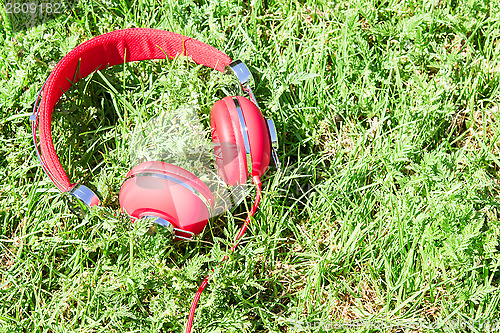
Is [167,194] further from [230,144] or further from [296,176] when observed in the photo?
[296,176]

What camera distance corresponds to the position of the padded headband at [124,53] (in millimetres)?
2916

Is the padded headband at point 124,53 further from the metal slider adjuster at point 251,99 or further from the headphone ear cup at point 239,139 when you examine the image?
the headphone ear cup at point 239,139

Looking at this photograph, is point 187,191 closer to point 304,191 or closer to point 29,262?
point 304,191

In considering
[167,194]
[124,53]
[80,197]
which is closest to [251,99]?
[167,194]

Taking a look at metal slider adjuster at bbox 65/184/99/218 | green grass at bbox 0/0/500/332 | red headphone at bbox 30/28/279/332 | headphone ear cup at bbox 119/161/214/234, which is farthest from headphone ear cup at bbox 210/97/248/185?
metal slider adjuster at bbox 65/184/99/218

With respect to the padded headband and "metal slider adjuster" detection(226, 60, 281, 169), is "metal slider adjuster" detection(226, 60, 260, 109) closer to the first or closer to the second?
"metal slider adjuster" detection(226, 60, 281, 169)

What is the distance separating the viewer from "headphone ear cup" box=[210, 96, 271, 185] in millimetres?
2572

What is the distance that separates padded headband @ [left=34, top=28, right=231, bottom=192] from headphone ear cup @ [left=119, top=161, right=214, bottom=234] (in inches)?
30.8

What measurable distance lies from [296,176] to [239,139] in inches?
23.3

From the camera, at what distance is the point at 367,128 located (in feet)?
10.8

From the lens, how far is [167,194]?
8.20 ft

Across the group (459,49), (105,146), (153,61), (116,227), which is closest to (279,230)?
(116,227)

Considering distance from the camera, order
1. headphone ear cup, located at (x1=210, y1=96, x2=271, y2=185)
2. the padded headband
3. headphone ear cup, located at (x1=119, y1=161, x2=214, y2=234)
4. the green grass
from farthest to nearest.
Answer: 1. the padded headband
2. the green grass
3. headphone ear cup, located at (x1=210, y1=96, x2=271, y2=185)
4. headphone ear cup, located at (x1=119, y1=161, x2=214, y2=234)

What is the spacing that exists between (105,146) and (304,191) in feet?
4.34
